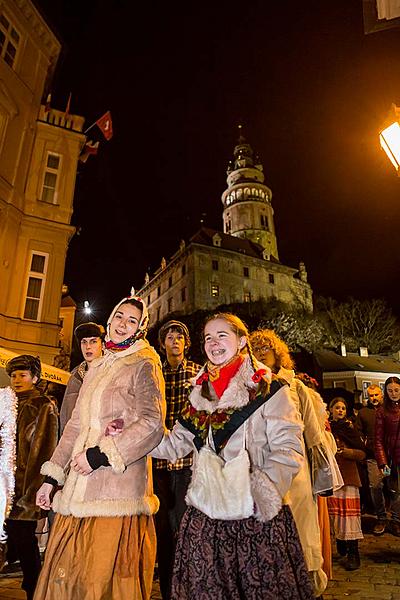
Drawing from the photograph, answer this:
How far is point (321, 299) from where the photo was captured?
6756 centimetres

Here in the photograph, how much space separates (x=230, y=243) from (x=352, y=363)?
93.4 ft

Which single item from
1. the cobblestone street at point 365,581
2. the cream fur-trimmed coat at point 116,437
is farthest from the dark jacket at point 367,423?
the cream fur-trimmed coat at point 116,437

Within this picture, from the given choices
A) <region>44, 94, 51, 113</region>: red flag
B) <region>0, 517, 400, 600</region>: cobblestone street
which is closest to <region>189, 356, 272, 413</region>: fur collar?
<region>0, 517, 400, 600</region>: cobblestone street

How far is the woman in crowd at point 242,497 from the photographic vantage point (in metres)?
2.36

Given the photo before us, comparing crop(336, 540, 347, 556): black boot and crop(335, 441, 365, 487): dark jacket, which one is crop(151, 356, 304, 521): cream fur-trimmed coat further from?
crop(336, 540, 347, 556): black boot

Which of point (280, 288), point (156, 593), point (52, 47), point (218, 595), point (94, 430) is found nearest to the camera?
point (218, 595)

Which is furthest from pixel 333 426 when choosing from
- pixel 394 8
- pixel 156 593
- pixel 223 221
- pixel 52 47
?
pixel 223 221

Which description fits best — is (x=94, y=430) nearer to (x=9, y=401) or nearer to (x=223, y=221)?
(x=9, y=401)

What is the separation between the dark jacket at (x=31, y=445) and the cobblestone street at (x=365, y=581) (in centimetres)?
108

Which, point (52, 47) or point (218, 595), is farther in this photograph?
point (52, 47)

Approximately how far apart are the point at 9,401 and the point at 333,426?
4694 mm

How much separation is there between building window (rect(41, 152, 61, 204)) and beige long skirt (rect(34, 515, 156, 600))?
1438cm

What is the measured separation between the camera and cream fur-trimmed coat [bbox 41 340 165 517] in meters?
2.73

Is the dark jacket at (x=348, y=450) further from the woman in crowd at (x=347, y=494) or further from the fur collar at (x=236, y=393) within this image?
the fur collar at (x=236, y=393)
